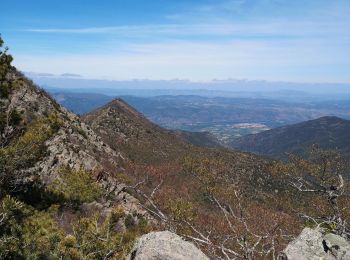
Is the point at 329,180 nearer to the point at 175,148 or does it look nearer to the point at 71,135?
the point at 71,135

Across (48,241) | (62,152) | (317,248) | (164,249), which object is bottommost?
(62,152)

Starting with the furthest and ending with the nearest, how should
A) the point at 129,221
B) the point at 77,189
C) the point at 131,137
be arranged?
the point at 131,137, the point at 129,221, the point at 77,189

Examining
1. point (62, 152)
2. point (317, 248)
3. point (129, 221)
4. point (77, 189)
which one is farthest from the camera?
point (62, 152)

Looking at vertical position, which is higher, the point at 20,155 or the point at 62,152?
the point at 20,155

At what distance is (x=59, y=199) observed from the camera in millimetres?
29422

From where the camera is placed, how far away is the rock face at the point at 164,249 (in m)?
10.6

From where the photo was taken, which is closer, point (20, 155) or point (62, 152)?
point (20, 155)

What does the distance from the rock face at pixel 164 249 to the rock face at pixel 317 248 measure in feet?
8.65

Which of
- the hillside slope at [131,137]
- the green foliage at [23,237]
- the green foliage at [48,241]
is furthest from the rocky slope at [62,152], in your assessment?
the hillside slope at [131,137]

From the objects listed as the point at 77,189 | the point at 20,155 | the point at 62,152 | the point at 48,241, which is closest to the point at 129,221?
the point at 77,189

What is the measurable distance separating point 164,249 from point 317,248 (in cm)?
454

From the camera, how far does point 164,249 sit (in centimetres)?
1070

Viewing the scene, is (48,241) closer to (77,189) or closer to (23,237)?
(23,237)

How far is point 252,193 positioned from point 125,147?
3259 centimetres
